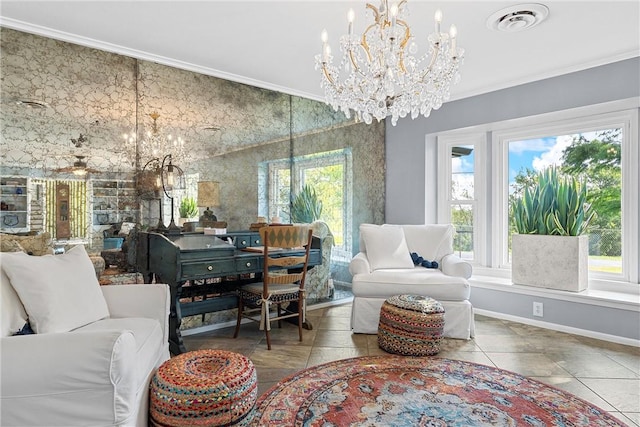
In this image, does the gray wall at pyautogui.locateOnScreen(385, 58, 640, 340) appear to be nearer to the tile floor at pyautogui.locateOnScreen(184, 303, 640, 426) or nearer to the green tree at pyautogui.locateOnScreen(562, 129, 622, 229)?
the tile floor at pyautogui.locateOnScreen(184, 303, 640, 426)

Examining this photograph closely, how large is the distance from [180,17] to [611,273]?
4261mm

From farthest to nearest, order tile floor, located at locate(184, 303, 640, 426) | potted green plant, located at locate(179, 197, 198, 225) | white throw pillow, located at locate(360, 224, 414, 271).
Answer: white throw pillow, located at locate(360, 224, 414, 271)
potted green plant, located at locate(179, 197, 198, 225)
tile floor, located at locate(184, 303, 640, 426)

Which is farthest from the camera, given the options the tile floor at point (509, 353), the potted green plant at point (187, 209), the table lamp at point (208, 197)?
the table lamp at point (208, 197)

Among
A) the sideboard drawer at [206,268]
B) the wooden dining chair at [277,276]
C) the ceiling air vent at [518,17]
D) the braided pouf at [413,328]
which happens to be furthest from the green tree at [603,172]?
the sideboard drawer at [206,268]

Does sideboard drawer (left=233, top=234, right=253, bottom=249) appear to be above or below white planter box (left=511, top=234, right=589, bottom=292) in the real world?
above

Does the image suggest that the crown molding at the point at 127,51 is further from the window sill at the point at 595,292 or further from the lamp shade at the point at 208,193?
the window sill at the point at 595,292

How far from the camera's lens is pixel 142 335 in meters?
1.94

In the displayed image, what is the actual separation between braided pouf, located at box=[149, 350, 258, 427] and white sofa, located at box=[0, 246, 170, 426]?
0.32 feet

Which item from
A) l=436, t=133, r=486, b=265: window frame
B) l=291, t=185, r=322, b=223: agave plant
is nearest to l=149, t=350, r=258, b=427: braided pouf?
l=291, t=185, r=322, b=223: agave plant

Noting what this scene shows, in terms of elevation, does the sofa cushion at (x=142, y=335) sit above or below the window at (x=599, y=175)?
below

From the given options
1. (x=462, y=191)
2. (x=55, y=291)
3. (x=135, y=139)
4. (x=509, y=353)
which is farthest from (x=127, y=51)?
(x=509, y=353)

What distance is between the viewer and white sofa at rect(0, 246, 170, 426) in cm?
135

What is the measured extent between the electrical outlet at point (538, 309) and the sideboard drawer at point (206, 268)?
2.86m

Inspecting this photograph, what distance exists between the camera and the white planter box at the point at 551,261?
345 cm
